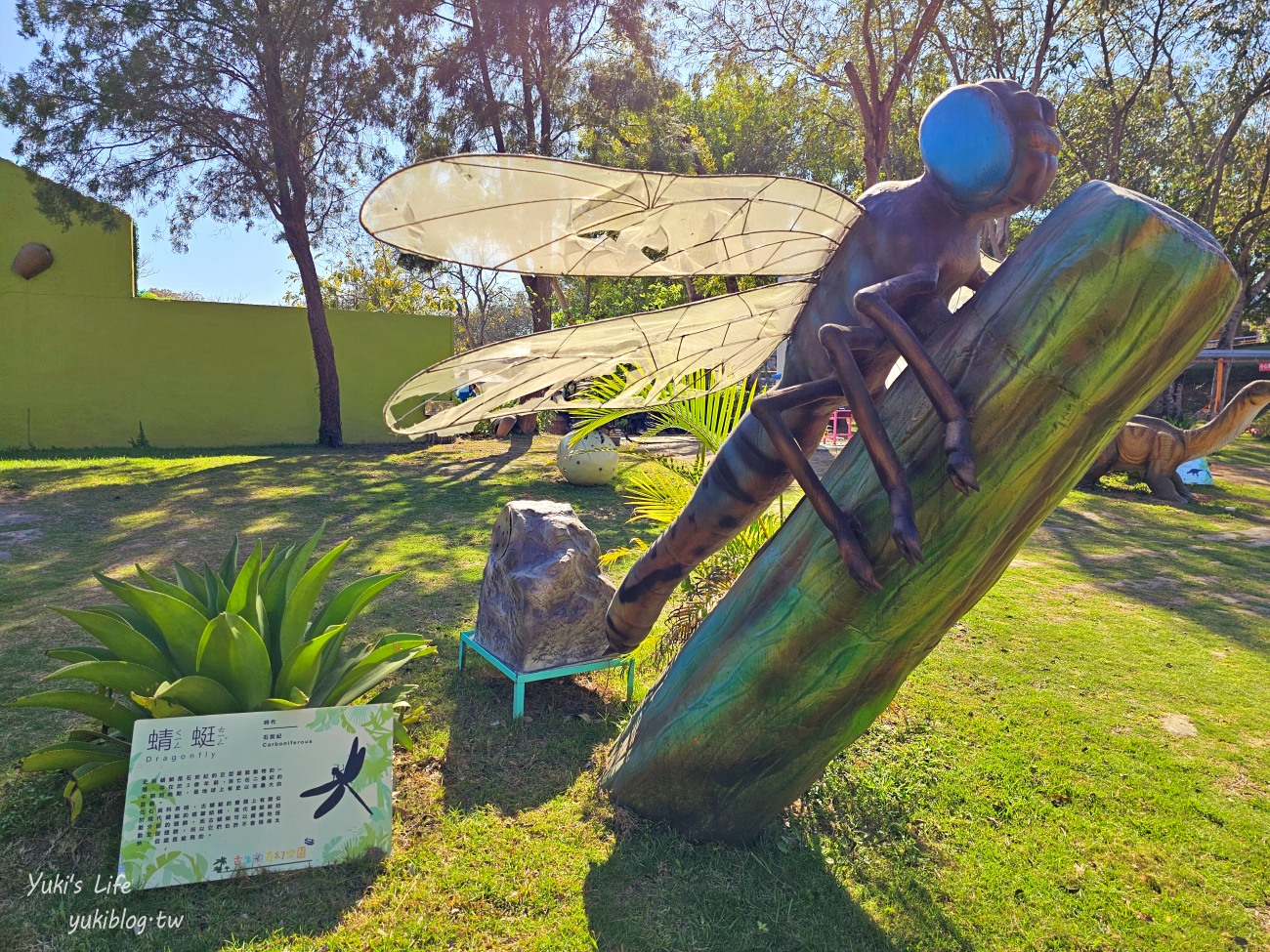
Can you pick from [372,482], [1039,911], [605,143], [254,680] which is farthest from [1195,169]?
[254,680]

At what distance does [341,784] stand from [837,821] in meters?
1.89

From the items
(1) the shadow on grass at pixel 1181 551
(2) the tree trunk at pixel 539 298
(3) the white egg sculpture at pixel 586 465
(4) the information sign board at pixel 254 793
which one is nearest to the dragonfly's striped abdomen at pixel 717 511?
(4) the information sign board at pixel 254 793

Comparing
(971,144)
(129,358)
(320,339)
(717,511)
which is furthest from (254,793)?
(129,358)

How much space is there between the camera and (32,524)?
7172mm

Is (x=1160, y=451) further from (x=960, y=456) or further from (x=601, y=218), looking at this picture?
(x=601, y=218)

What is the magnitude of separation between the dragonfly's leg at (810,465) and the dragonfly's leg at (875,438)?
0.19 m

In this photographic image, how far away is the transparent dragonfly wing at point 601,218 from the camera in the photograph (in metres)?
1.98

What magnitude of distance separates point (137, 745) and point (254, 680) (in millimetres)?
386

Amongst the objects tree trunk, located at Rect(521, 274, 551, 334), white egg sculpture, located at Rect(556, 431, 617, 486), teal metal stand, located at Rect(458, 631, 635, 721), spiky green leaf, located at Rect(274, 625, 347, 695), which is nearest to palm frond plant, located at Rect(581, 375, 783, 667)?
teal metal stand, located at Rect(458, 631, 635, 721)

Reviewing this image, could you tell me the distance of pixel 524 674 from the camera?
3729 mm

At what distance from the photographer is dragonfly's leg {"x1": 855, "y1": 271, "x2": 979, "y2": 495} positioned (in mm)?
1790

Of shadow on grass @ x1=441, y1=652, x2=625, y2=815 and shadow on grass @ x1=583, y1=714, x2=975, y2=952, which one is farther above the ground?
shadow on grass @ x1=441, y1=652, x2=625, y2=815

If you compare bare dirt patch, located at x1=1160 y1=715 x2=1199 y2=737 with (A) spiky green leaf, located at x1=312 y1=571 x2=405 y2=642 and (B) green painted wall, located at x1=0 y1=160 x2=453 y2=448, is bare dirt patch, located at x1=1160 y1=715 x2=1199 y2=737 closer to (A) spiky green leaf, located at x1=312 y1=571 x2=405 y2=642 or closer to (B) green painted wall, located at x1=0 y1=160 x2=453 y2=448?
(A) spiky green leaf, located at x1=312 y1=571 x2=405 y2=642

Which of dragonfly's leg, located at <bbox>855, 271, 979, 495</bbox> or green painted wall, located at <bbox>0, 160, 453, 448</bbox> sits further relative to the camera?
green painted wall, located at <bbox>0, 160, 453, 448</bbox>
